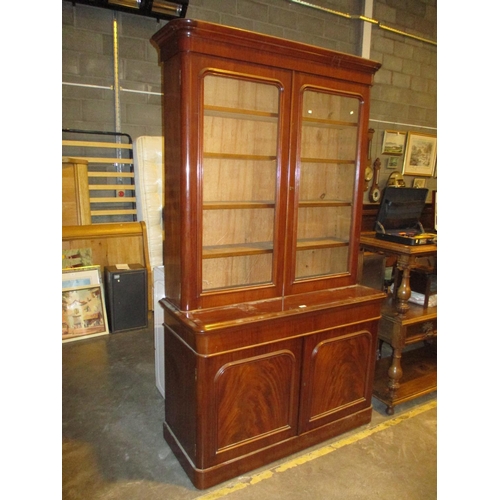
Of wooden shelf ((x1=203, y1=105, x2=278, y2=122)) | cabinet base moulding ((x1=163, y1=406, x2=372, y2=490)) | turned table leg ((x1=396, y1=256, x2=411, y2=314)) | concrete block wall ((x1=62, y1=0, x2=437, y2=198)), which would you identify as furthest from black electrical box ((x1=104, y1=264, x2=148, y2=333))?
turned table leg ((x1=396, y1=256, x2=411, y2=314))

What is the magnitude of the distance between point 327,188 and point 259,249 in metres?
0.61

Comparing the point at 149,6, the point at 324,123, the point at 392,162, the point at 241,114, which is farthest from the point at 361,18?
the point at 241,114

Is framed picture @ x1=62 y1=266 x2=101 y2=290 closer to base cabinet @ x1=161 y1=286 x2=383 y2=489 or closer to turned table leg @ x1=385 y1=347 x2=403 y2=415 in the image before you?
base cabinet @ x1=161 y1=286 x2=383 y2=489

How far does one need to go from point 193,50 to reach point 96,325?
2681mm

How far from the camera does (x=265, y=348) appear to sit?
6.37ft

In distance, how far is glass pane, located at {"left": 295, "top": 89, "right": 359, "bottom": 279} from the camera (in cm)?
227

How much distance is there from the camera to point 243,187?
2.22 m

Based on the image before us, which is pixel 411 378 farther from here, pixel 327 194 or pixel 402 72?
pixel 402 72

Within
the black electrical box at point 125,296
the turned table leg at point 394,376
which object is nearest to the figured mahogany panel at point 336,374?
the turned table leg at point 394,376

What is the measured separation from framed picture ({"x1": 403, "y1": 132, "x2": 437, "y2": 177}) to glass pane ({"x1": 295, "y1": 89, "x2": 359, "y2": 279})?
2.82 meters

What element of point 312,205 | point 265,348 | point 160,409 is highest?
point 312,205

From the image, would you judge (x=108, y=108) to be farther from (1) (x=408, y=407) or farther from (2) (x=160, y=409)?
(1) (x=408, y=407)

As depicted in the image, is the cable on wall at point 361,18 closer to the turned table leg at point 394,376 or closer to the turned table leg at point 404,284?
the turned table leg at point 404,284
